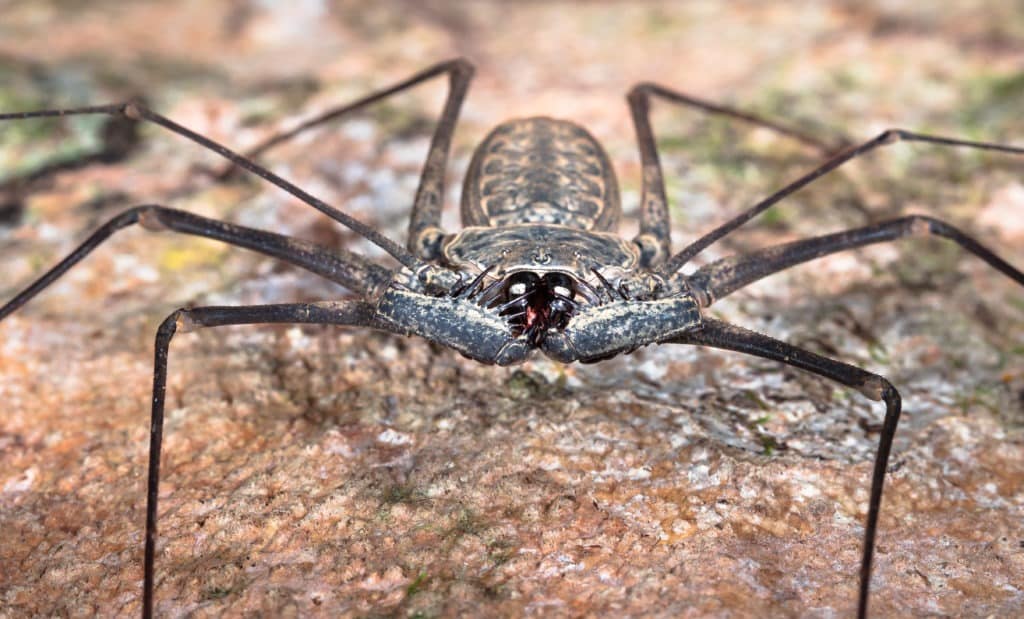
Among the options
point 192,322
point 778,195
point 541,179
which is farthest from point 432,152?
point 778,195

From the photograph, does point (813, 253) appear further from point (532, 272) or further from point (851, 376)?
point (532, 272)

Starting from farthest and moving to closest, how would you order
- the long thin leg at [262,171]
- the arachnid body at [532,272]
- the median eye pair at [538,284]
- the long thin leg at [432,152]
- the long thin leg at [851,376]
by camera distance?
1. the long thin leg at [432,152]
2. the long thin leg at [262,171]
3. the median eye pair at [538,284]
4. the arachnid body at [532,272]
5. the long thin leg at [851,376]

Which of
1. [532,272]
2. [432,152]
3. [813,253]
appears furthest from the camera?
[432,152]

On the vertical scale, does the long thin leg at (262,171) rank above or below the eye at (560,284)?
above

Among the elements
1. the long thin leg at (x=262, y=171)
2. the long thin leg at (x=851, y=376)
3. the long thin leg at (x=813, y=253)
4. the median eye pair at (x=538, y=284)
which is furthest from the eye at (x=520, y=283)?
the long thin leg at (x=813, y=253)

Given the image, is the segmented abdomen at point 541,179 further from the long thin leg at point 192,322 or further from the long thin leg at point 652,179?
the long thin leg at point 192,322

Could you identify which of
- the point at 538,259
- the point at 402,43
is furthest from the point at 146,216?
the point at 402,43
